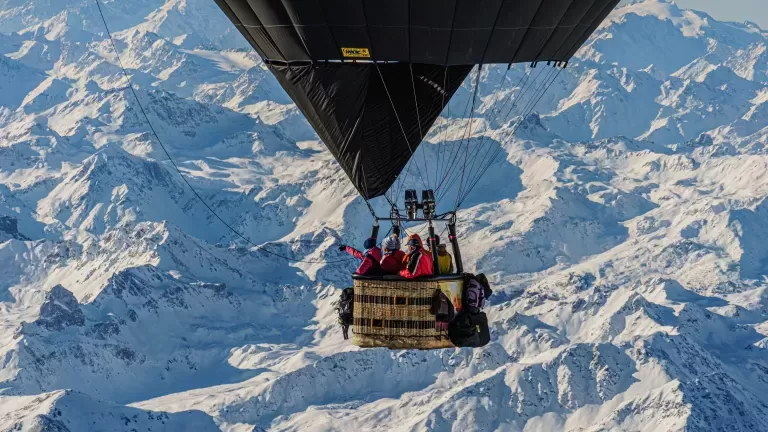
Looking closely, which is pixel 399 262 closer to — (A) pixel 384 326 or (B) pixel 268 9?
(A) pixel 384 326

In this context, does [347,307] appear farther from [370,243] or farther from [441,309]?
[441,309]

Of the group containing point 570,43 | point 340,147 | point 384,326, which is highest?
point 570,43

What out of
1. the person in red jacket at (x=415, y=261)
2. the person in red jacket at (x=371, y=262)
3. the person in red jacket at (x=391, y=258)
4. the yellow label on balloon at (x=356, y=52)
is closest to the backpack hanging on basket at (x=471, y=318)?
the person in red jacket at (x=415, y=261)

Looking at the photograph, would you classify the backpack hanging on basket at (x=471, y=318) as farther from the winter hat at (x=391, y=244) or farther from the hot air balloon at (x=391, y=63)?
the winter hat at (x=391, y=244)

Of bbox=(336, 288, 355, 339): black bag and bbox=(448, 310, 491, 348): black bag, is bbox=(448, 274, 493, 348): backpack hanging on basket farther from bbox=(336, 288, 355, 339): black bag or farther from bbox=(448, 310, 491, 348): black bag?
bbox=(336, 288, 355, 339): black bag

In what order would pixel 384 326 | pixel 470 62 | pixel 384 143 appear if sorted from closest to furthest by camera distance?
pixel 384 326
pixel 470 62
pixel 384 143

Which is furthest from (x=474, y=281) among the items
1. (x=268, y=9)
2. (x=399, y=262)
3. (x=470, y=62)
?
(x=268, y=9)
